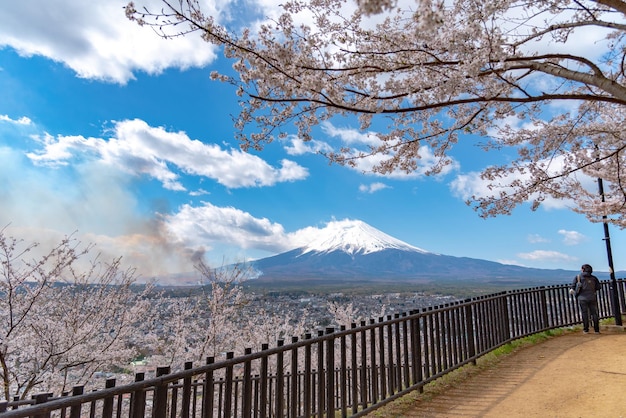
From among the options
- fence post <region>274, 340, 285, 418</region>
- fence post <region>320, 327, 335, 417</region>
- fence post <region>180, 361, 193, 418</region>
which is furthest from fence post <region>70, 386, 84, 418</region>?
fence post <region>320, 327, 335, 417</region>

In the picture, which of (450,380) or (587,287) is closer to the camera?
(450,380)

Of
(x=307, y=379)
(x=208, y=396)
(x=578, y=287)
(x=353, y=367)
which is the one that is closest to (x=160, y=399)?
(x=208, y=396)

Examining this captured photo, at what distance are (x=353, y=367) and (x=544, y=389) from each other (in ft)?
9.97

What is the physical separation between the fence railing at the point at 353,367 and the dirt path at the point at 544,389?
443mm

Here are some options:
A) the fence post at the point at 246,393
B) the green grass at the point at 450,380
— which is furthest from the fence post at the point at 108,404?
the green grass at the point at 450,380

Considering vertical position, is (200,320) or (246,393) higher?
(246,393)

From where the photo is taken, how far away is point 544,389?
5352 millimetres

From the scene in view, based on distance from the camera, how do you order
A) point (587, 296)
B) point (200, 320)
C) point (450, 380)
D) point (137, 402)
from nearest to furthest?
point (137, 402) < point (450, 380) < point (587, 296) < point (200, 320)

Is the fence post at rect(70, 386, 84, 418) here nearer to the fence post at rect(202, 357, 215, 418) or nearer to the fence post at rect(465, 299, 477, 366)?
the fence post at rect(202, 357, 215, 418)

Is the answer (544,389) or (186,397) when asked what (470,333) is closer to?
(544,389)

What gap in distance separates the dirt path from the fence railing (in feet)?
1.45

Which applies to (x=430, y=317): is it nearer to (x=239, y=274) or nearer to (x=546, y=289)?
(x=546, y=289)

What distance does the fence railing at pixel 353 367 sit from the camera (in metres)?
2.59

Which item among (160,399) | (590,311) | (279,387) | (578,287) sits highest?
(578,287)
